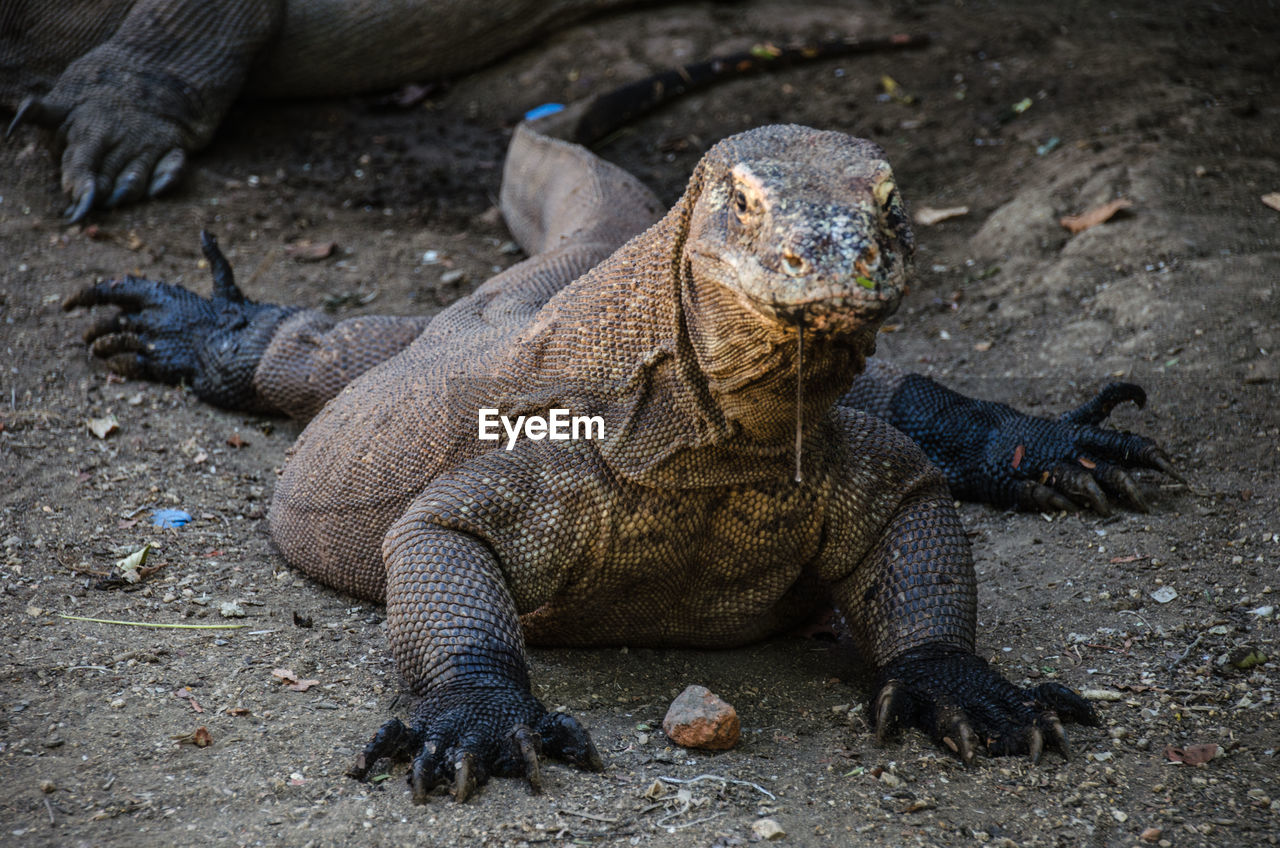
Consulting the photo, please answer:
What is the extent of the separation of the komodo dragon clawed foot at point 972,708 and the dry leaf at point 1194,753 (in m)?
0.21

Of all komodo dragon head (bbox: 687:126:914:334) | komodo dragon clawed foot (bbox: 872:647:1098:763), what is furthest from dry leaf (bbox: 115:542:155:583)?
komodo dragon clawed foot (bbox: 872:647:1098:763)

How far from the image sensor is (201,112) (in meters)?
7.93

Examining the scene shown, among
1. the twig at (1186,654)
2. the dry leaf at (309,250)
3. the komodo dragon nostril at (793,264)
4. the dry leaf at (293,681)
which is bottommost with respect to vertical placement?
the dry leaf at (309,250)

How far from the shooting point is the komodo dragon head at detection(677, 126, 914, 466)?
241 cm

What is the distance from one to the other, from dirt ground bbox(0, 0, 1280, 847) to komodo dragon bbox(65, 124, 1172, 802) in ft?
0.46

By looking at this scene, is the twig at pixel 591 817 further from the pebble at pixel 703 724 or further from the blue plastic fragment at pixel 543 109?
the blue plastic fragment at pixel 543 109

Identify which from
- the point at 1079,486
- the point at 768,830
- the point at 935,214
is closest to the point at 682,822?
the point at 768,830

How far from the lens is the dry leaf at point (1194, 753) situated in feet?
9.73

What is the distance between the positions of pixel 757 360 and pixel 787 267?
0.38 m

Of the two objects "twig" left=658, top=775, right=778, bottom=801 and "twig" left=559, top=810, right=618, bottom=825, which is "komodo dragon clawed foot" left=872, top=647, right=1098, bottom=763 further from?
"twig" left=559, top=810, right=618, bottom=825

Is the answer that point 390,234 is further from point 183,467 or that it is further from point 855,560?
point 855,560

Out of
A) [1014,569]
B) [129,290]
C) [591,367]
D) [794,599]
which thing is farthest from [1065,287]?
[129,290]

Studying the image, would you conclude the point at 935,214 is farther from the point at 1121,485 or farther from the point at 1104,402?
the point at 1121,485

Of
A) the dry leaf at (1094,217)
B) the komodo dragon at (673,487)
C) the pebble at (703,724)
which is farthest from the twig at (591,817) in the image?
the dry leaf at (1094,217)
